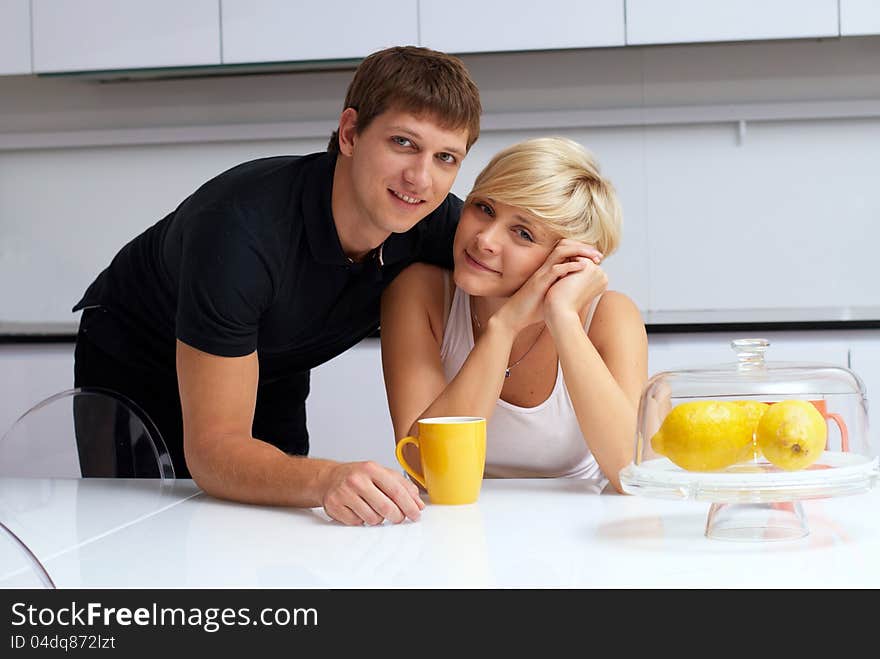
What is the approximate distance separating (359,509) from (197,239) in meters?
0.53

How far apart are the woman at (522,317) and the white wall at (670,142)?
155 centimetres

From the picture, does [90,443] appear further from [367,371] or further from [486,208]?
[367,371]

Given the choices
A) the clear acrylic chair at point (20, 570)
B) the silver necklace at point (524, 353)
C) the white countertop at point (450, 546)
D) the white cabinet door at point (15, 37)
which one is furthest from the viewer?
the white cabinet door at point (15, 37)

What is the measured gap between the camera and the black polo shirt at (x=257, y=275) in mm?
1395

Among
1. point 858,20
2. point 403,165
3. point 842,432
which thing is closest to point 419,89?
point 403,165

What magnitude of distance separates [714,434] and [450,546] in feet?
0.88

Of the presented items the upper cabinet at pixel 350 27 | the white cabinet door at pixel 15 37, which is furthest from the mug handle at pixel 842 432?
the white cabinet door at pixel 15 37

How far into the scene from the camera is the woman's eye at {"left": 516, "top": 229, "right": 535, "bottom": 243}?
1602 mm

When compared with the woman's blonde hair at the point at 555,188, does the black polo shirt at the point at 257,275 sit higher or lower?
lower

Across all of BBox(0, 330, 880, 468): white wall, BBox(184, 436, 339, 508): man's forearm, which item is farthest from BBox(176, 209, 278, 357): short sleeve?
BBox(0, 330, 880, 468): white wall

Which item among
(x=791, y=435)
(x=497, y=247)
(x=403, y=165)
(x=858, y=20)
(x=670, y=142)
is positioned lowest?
(x=791, y=435)

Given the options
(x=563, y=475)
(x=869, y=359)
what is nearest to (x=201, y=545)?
(x=563, y=475)

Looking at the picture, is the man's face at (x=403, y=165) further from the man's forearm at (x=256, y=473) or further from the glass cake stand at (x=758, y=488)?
the glass cake stand at (x=758, y=488)

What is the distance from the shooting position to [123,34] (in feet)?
9.81
